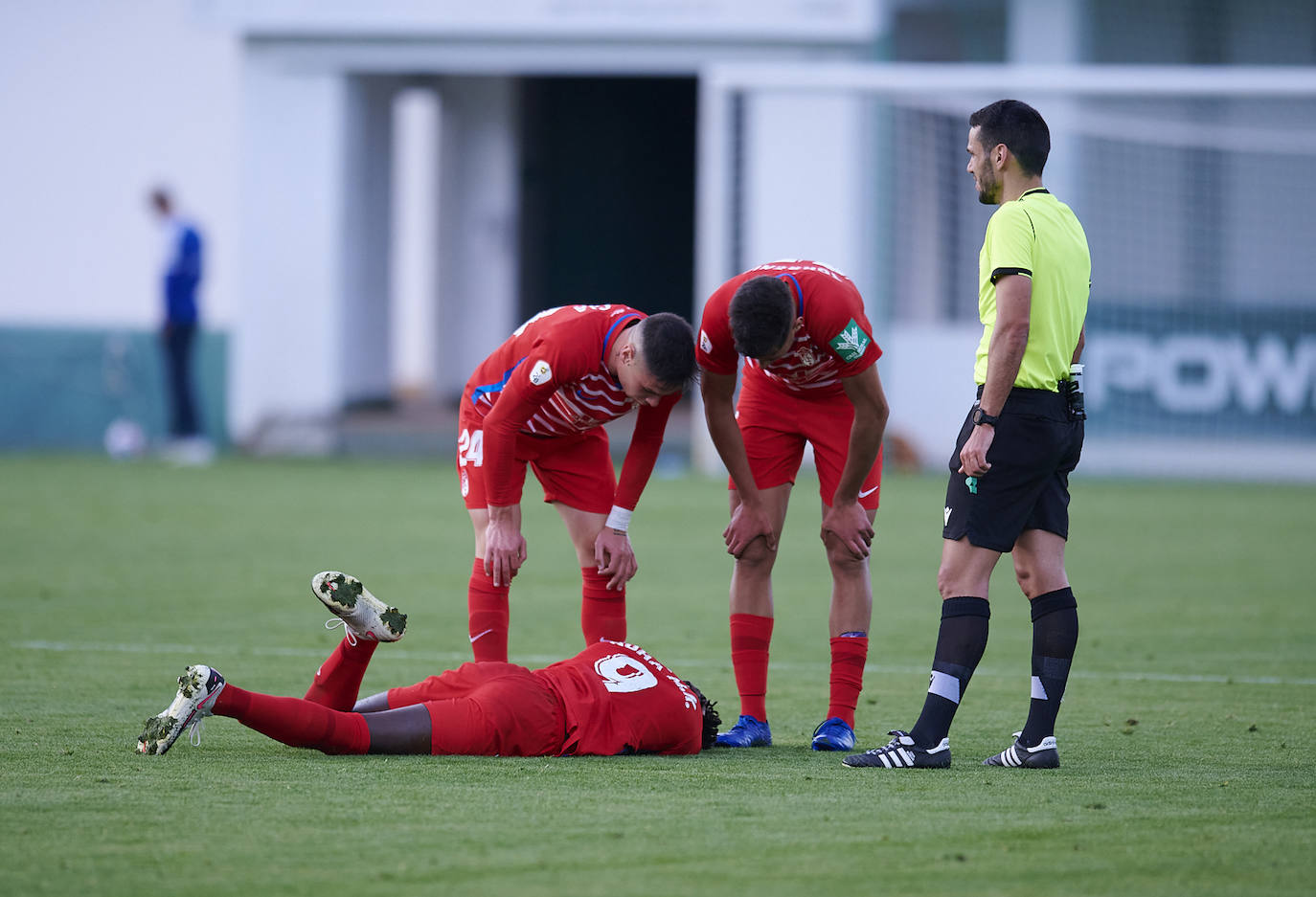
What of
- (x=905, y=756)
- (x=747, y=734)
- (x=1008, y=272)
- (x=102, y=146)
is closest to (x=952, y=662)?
(x=905, y=756)

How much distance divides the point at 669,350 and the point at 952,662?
1.13 meters

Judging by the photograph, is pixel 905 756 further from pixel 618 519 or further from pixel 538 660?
pixel 538 660

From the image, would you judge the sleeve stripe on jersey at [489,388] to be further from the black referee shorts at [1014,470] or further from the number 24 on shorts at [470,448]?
the black referee shorts at [1014,470]

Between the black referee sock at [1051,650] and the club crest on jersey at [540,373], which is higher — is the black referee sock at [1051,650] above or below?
below

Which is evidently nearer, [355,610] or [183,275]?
[355,610]

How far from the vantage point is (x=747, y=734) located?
16.4 ft

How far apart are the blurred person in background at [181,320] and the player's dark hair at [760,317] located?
12870mm

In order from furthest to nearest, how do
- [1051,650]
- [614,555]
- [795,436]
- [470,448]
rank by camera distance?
[470,448]
[795,436]
[614,555]
[1051,650]

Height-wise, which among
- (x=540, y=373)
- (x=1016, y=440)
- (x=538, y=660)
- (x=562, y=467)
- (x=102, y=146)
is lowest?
(x=538, y=660)

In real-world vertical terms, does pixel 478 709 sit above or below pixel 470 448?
below

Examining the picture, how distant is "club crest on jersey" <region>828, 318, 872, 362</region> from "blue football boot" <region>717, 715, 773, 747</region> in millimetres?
1115

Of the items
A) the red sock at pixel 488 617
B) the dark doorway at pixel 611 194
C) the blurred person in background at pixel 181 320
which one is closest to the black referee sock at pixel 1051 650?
the red sock at pixel 488 617

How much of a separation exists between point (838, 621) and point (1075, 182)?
12.9 meters

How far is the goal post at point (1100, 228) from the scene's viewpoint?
1648 centimetres
